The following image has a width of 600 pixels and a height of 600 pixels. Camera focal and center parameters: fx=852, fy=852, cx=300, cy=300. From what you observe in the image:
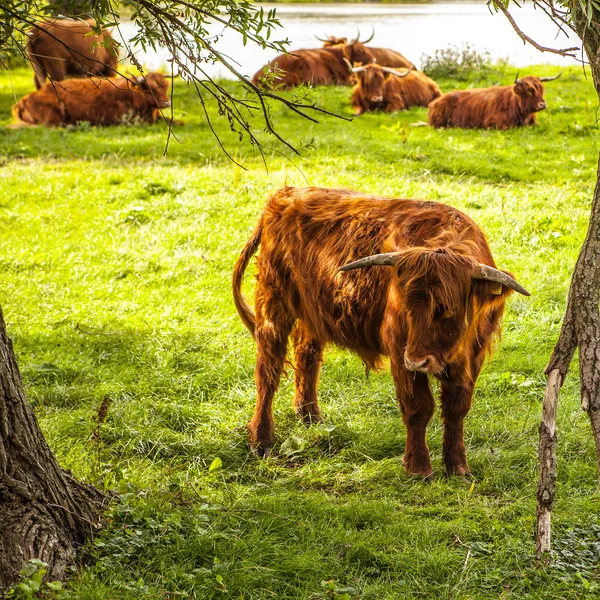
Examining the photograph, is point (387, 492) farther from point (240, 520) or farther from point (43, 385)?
point (43, 385)

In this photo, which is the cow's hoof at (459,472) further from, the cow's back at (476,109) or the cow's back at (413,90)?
the cow's back at (413,90)

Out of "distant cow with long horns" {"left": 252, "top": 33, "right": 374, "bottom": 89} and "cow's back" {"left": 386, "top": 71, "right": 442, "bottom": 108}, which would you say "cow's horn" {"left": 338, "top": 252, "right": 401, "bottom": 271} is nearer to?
"cow's back" {"left": 386, "top": 71, "right": 442, "bottom": 108}

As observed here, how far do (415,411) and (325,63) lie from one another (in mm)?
15922

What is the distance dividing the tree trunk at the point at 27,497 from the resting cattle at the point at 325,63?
51.5ft

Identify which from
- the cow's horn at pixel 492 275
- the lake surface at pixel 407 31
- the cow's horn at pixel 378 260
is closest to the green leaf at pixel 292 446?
the cow's horn at pixel 378 260

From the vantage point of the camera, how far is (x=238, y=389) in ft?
21.6

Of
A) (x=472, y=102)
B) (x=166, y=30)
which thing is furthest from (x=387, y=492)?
(x=472, y=102)

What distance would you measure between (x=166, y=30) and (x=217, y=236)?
5316 millimetres

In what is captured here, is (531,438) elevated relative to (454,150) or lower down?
lower down

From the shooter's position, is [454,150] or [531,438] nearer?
[531,438]

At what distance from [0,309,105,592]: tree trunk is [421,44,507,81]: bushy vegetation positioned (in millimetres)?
16166

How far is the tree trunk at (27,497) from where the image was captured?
377 cm

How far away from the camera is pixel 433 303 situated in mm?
4777

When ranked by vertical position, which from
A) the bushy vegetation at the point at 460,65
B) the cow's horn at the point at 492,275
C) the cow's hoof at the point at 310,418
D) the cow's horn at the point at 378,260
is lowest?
the cow's hoof at the point at 310,418
